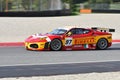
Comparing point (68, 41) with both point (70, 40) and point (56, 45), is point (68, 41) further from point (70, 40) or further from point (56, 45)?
point (56, 45)

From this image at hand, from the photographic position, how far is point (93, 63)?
50.9 ft

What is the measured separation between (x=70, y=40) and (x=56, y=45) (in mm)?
781

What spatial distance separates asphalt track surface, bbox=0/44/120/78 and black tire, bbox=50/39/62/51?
551 millimetres

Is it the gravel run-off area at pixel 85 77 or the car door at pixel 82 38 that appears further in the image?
the car door at pixel 82 38

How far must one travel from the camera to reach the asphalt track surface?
1307cm

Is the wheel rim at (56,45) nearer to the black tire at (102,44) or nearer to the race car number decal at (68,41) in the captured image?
the race car number decal at (68,41)

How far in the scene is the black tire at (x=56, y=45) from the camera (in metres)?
20.2

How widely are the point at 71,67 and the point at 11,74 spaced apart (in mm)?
2456

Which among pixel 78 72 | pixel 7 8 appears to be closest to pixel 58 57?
pixel 78 72

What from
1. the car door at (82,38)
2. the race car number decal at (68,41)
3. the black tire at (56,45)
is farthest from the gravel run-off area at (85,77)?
the car door at (82,38)

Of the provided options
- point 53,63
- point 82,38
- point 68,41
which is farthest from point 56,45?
point 53,63

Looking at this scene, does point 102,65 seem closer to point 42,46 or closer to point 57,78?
point 57,78

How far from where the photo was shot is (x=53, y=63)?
15375 mm

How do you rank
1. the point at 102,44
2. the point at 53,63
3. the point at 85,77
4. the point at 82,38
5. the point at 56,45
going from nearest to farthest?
the point at 85,77 < the point at 53,63 < the point at 56,45 < the point at 82,38 < the point at 102,44
